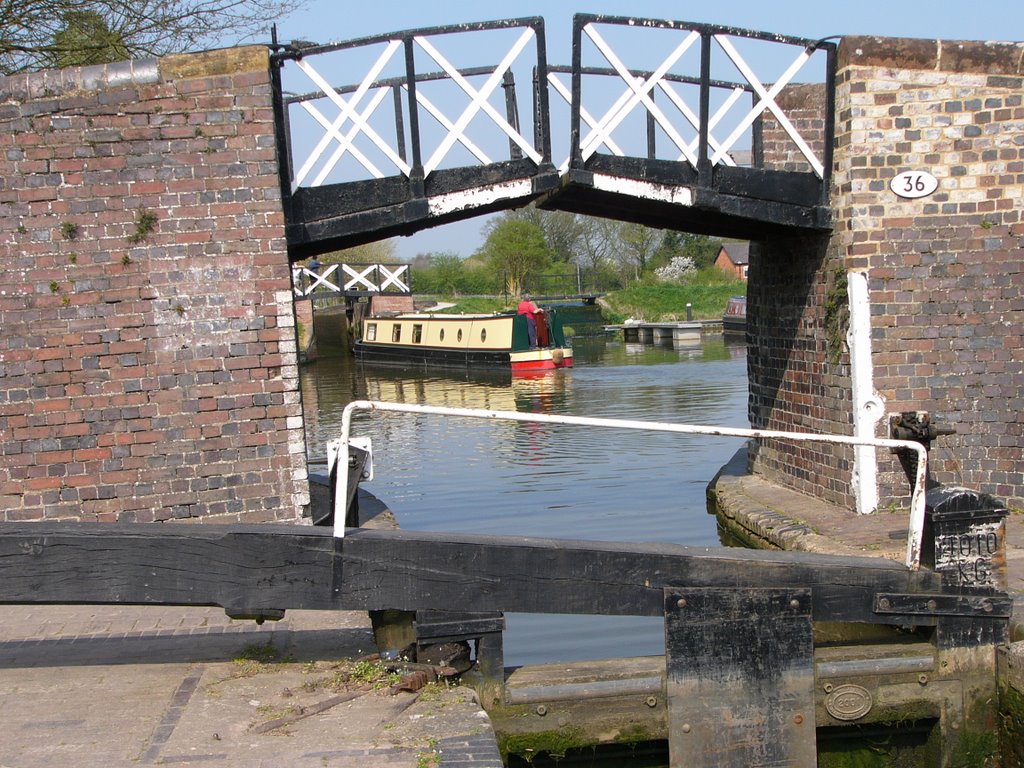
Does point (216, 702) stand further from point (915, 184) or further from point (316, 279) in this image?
point (316, 279)

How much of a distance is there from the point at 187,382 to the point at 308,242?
1615mm

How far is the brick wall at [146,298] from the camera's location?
8.43m

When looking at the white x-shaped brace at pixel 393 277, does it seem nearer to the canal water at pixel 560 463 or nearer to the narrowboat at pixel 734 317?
the narrowboat at pixel 734 317

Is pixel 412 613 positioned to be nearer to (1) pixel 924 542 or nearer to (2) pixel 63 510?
(1) pixel 924 542

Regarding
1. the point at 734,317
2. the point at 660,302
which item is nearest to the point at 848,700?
the point at 734,317

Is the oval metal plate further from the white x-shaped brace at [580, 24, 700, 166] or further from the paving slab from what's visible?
the white x-shaped brace at [580, 24, 700, 166]

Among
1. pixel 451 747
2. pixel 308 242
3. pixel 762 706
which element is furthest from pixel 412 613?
pixel 308 242

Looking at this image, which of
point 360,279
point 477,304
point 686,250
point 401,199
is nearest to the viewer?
point 401,199

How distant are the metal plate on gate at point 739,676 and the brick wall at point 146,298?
3.96m

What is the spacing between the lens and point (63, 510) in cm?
853

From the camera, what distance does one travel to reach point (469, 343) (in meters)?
35.7

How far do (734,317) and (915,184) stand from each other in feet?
122

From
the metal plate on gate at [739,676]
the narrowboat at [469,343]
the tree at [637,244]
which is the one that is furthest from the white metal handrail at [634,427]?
the tree at [637,244]

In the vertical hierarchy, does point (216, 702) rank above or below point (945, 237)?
below
